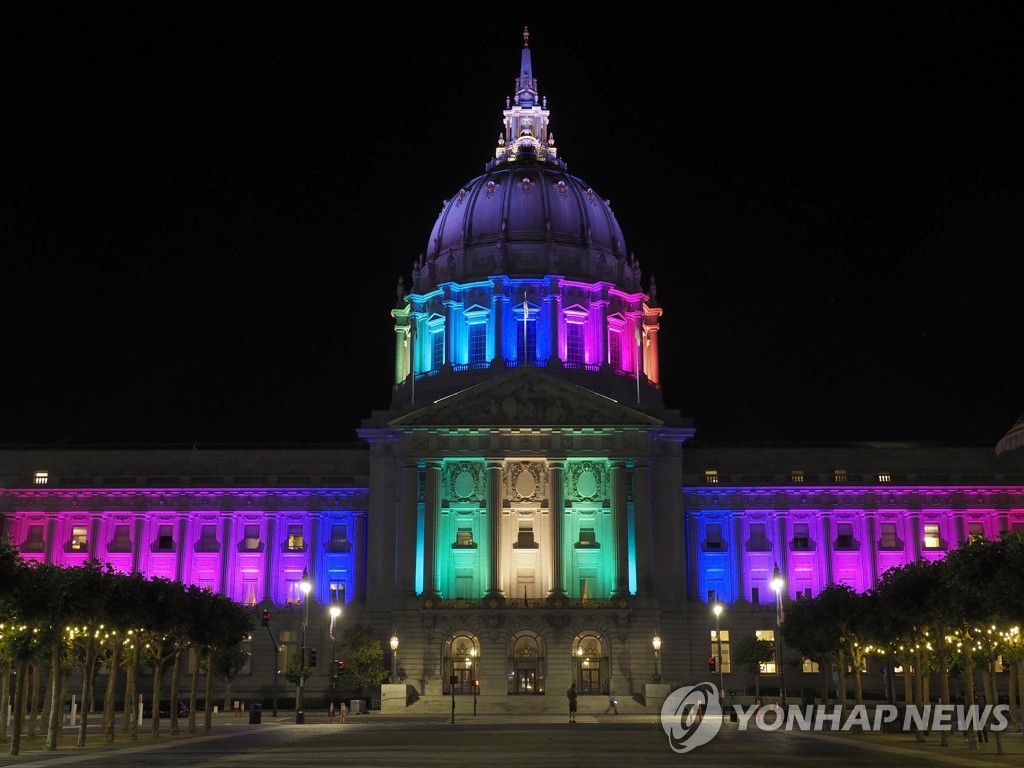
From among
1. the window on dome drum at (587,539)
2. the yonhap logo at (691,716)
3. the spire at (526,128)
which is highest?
the spire at (526,128)

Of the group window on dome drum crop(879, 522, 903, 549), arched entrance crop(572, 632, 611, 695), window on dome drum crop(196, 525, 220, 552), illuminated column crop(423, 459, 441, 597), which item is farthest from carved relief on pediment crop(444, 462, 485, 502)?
window on dome drum crop(879, 522, 903, 549)

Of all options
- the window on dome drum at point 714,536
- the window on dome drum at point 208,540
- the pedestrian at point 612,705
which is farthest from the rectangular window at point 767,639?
the window on dome drum at point 208,540

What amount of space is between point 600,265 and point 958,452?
128 ft

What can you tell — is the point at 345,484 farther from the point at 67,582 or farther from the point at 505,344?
the point at 67,582

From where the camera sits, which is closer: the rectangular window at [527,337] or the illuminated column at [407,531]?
the illuminated column at [407,531]

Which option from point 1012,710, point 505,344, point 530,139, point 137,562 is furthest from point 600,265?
point 1012,710

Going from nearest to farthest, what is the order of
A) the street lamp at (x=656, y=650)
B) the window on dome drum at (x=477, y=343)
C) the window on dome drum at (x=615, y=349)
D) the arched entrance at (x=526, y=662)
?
1. the street lamp at (x=656, y=650)
2. the arched entrance at (x=526, y=662)
3. the window on dome drum at (x=477, y=343)
4. the window on dome drum at (x=615, y=349)

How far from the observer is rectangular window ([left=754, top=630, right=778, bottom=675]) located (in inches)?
4247

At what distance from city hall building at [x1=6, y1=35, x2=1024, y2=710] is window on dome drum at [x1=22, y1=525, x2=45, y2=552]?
18 centimetres

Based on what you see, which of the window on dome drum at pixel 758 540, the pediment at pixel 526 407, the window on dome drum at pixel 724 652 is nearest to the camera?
the window on dome drum at pixel 724 652

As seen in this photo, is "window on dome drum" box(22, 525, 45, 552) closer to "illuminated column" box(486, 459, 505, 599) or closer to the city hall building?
the city hall building

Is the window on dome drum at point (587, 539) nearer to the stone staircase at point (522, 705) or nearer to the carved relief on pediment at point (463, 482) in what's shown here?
the carved relief on pediment at point (463, 482)

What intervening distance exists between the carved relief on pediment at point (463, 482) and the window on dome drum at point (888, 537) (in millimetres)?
36570

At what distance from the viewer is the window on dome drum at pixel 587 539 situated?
108125 millimetres
